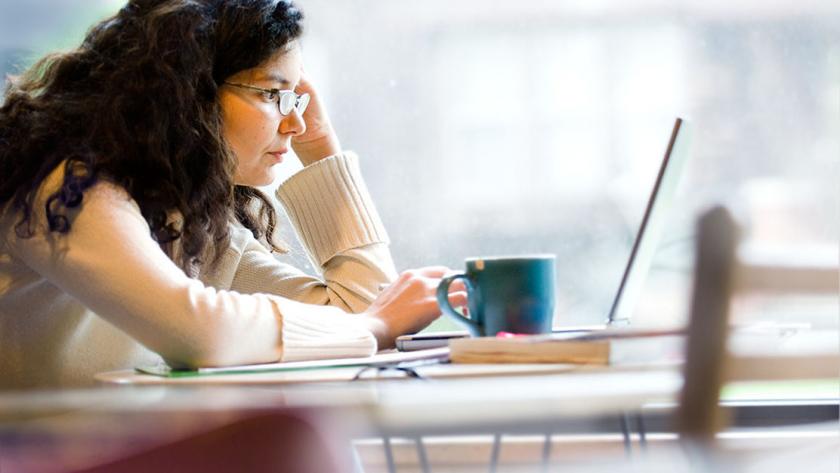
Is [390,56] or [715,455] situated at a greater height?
[390,56]

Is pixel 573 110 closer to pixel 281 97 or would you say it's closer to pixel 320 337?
pixel 281 97

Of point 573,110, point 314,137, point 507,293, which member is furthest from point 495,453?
point 573,110

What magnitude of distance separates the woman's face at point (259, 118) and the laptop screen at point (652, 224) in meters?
0.50

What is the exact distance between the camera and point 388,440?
1.91 feet

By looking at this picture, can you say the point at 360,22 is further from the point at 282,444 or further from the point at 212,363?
the point at 282,444

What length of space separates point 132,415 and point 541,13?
1.40 metres

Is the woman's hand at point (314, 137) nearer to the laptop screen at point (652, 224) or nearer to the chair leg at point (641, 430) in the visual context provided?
the laptop screen at point (652, 224)

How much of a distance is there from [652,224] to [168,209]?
57 centimetres

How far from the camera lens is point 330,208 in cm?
149

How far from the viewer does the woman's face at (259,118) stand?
4.40ft

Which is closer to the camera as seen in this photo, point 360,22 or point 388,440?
point 388,440

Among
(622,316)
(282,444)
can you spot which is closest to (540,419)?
(282,444)

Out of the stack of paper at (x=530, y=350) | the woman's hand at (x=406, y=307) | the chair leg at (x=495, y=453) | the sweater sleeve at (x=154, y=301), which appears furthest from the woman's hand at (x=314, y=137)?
the chair leg at (x=495, y=453)

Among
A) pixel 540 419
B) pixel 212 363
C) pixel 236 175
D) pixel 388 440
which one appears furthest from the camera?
pixel 236 175
